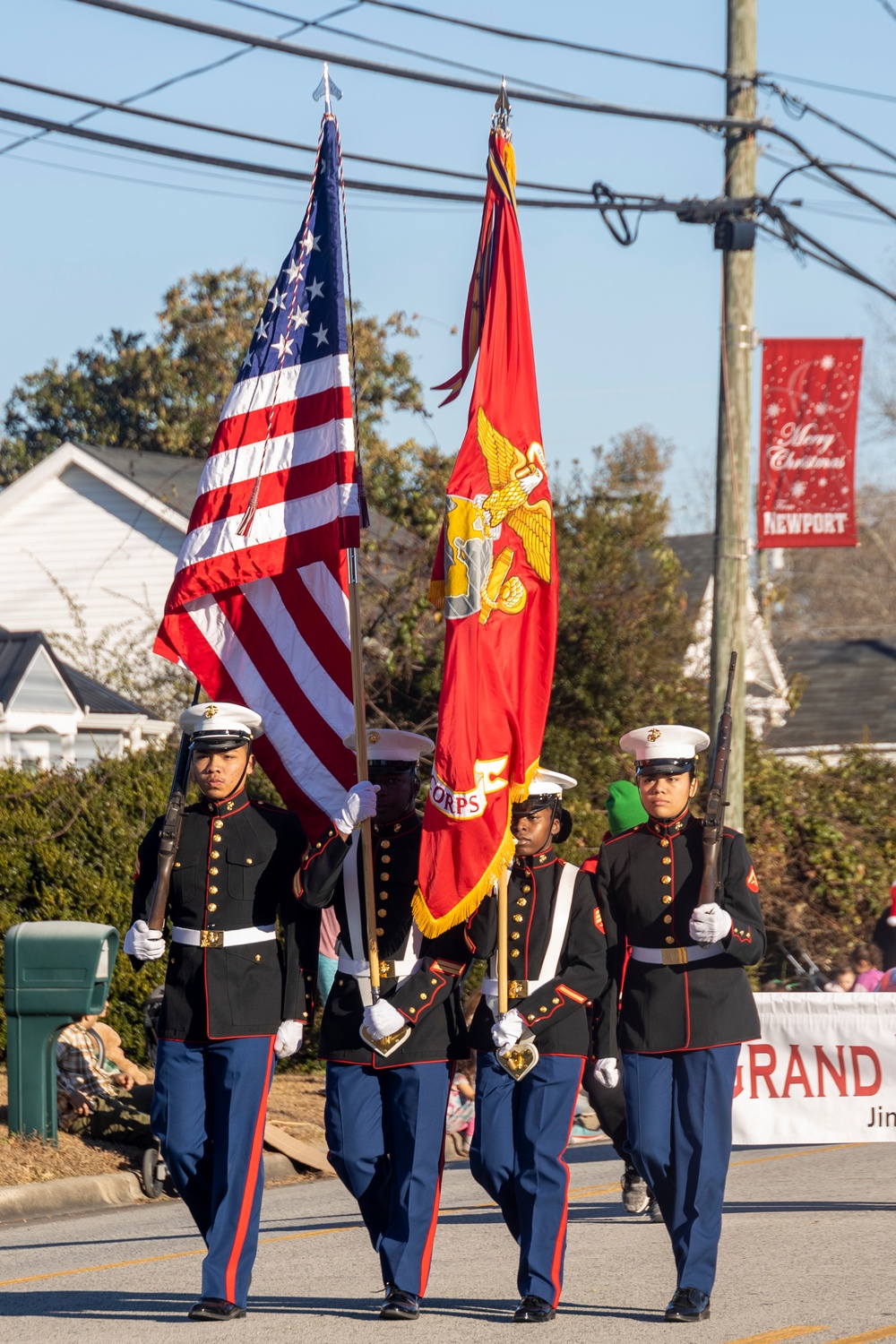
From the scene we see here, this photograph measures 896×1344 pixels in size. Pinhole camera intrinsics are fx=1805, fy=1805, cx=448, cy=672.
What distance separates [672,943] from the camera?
655 centimetres

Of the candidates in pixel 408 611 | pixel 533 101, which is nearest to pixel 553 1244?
pixel 533 101

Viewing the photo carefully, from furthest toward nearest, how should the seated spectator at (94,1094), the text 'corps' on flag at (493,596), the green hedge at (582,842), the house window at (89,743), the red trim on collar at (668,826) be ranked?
the house window at (89,743)
the green hedge at (582,842)
the seated spectator at (94,1094)
the red trim on collar at (668,826)
the text 'corps' on flag at (493,596)

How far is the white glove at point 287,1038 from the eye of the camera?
20.5 feet

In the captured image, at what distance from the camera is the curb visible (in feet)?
30.3

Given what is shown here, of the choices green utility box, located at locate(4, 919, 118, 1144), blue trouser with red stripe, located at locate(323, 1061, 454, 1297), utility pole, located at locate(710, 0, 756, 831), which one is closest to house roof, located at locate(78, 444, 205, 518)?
utility pole, located at locate(710, 0, 756, 831)

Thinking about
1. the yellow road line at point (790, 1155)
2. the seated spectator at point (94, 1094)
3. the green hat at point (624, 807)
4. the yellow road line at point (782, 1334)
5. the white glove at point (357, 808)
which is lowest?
the yellow road line at point (790, 1155)

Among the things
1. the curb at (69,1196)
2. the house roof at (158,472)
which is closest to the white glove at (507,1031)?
the curb at (69,1196)

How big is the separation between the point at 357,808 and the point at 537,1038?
1.03m

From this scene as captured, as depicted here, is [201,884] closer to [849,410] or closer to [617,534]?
[849,410]

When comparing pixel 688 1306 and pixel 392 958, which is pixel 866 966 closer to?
pixel 688 1306

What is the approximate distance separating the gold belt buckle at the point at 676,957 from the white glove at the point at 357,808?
→ 1233mm

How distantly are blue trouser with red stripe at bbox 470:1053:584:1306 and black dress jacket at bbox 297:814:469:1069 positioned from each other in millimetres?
214

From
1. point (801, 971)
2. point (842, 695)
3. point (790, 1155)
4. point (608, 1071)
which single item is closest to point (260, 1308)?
point (608, 1071)

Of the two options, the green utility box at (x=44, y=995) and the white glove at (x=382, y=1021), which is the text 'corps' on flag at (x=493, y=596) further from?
the green utility box at (x=44, y=995)
